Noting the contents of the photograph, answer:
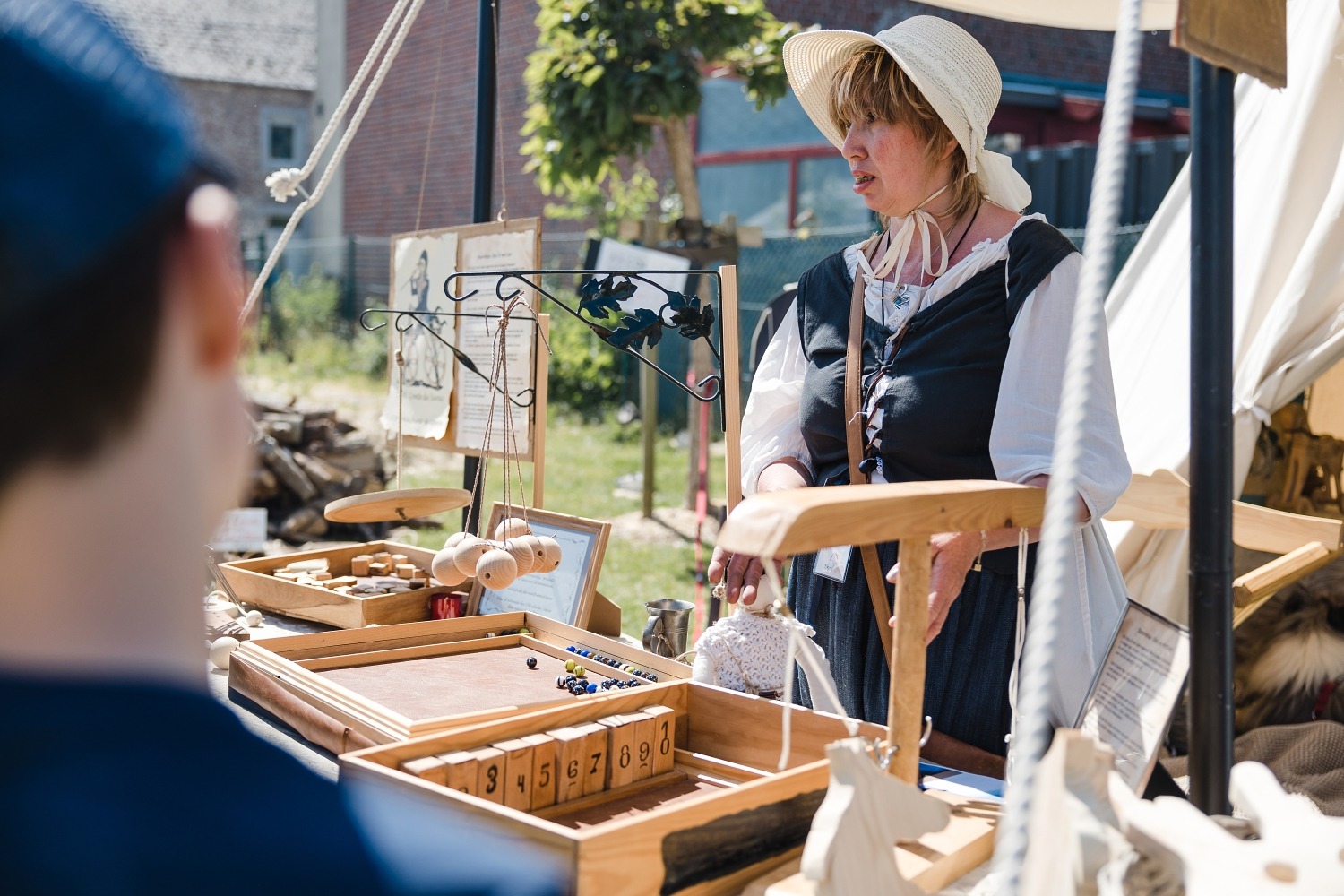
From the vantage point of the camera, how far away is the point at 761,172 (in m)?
10.6

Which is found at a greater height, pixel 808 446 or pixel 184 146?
pixel 184 146

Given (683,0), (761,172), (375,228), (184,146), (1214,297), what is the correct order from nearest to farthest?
(184,146) → (1214,297) → (683,0) → (761,172) → (375,228)

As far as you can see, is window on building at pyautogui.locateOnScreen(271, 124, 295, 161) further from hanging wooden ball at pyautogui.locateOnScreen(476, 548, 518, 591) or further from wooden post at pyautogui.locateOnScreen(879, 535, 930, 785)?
wooden post at pyautogui.locateOnScreen(879, 535, 930, 785)

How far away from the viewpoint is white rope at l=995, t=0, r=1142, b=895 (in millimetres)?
687

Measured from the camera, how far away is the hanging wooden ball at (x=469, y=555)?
1934 mm

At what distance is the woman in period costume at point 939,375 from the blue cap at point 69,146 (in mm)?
1068

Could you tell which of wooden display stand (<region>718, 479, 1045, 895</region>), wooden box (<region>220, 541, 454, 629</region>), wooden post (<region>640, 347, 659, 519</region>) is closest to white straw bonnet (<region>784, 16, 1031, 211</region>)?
wooden display stand (<region>718, 479, 1045, 895</region>)

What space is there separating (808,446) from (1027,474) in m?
0.42

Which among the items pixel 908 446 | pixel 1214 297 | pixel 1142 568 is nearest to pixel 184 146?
pixel 1214 297

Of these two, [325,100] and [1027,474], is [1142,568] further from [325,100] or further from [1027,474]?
[325,100]

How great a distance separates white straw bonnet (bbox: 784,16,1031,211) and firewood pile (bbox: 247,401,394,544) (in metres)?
4.60

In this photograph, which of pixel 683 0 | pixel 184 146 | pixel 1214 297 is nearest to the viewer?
pixel 184 146

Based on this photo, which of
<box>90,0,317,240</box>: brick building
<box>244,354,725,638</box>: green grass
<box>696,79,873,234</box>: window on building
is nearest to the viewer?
<box>244,354,725,638</box>: green grass

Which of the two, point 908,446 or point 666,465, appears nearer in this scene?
point 908,446
